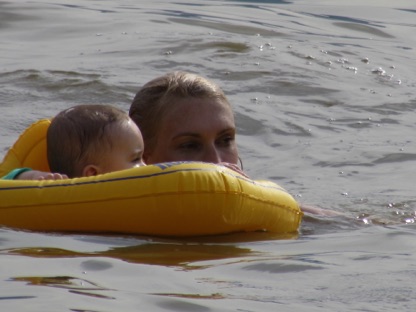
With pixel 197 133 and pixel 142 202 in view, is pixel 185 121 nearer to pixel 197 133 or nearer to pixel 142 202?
pixel 197 133

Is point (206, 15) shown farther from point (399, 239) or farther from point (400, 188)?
point (399, 239)

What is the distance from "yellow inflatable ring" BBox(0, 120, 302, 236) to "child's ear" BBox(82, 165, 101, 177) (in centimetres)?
27

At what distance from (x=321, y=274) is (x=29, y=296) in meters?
1.17

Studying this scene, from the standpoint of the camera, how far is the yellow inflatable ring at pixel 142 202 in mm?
5145

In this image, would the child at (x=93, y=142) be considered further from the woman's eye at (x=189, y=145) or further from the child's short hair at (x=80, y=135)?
the woman's eye at (x=189, y=145)

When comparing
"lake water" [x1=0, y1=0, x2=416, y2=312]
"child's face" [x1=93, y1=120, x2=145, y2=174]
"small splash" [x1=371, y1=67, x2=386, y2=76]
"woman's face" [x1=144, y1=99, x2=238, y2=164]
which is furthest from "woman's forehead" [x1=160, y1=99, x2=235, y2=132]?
"small splash" [x1=371, y1=67, x2=386, y2=76]

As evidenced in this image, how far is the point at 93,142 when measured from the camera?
5.43m

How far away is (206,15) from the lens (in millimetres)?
13672

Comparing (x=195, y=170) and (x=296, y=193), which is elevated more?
(x=195, y=170)

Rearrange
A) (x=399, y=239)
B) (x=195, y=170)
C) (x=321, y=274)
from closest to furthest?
(x=321, y=274)
(x=195, y=170)
(x=399, y=239)

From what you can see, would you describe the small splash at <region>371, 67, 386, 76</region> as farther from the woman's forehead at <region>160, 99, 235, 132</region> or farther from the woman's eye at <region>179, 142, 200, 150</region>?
the woman's eye at <region>179, 142, 200, 150</region>

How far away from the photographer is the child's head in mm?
5438

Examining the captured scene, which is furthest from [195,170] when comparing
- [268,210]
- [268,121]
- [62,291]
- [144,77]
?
[144,77]

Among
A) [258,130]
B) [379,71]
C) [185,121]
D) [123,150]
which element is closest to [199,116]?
[185,121]
